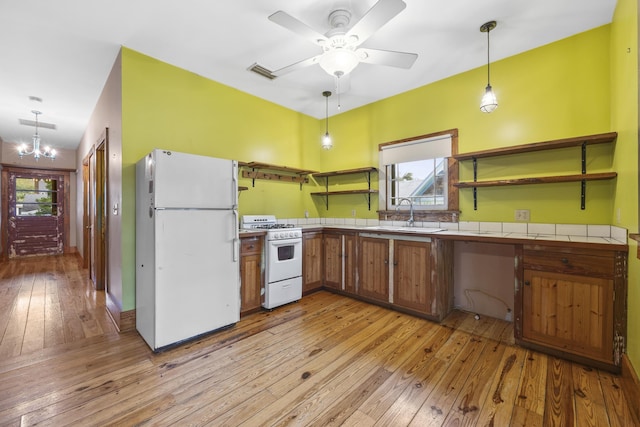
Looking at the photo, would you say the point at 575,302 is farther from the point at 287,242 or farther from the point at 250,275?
the point at 250,275

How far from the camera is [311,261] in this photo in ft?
12.4

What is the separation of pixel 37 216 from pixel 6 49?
5.77 meters

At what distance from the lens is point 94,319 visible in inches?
118

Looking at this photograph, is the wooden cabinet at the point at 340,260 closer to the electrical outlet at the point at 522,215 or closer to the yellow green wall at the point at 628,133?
the electrical outlet at the point at 522,215

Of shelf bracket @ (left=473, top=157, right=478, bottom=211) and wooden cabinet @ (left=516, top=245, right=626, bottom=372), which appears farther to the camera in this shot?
shelf bracket @ (left=473, top=157, right=478, bottom=211)

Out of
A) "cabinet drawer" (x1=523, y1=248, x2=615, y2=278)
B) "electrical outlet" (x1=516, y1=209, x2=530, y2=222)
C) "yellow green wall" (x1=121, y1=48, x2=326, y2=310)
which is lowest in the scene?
"cabinet drawer" (x1=523, y1=248, x2=615, y2=278)

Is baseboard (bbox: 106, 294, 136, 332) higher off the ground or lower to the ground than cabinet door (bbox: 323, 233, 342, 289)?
lower

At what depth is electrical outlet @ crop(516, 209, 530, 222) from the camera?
9.11 feet

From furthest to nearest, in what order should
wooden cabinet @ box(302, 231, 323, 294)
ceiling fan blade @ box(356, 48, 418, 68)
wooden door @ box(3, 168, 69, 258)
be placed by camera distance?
wooden door @ box(3, 168, 69, 258), wooden cabinet @ box(302, 231, 323, 294), ceiling fan blade @ box(356, 48, 418, 68)

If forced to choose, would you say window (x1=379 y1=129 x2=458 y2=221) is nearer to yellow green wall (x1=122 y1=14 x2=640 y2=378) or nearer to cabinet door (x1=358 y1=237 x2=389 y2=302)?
yellow green wall (x1=122 y1=14 x2=640 y2=378)

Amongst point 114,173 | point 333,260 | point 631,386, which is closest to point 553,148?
point 631,386

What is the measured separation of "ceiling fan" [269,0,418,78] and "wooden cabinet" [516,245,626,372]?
1.95 m

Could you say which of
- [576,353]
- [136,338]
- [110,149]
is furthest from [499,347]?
[110,149]

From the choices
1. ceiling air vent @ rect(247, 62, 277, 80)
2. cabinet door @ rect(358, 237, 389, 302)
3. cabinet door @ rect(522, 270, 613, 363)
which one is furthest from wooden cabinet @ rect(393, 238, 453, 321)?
ceiling air vent @ rect(247, 62, 277, 80)
